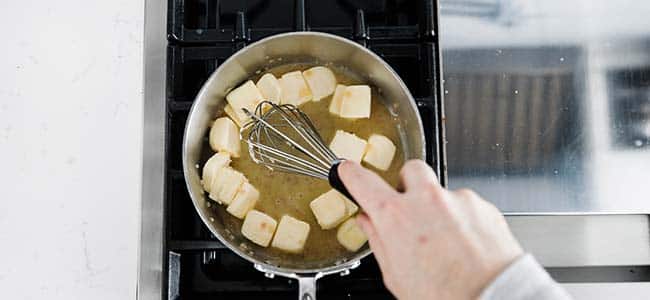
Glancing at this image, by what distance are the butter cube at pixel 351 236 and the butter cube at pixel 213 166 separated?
0.56ft

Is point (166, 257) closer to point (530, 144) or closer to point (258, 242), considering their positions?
point (258, 242)

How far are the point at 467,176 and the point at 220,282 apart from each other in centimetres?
37

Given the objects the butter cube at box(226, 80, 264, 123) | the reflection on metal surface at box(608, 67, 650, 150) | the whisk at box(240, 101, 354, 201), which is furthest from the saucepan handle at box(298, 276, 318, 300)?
the reflection on metal surface at box(608, 67, 650, 150)

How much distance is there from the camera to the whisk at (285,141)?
752 millimetres

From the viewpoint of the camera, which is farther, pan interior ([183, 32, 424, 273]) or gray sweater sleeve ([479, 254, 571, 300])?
pan interior ([183, 32, 424, 273])

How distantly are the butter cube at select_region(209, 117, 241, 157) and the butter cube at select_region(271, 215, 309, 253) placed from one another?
112 mm

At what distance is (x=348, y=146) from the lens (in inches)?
30.3

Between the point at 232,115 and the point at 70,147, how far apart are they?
0.21 meters

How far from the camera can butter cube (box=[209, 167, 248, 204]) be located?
0.77 metres

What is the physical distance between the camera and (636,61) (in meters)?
0.88

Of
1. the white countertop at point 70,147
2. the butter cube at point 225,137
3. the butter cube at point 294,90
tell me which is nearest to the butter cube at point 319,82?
the butter cube at point 294,90

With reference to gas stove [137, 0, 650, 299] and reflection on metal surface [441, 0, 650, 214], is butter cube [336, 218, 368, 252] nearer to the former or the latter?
gas stove [137, 0, 650, 299]

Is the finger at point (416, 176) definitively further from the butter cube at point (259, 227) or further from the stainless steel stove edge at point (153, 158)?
the stainless steel stove edge at point (153, 158)

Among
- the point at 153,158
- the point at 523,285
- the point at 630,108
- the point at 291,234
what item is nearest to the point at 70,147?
the point at 153,158
